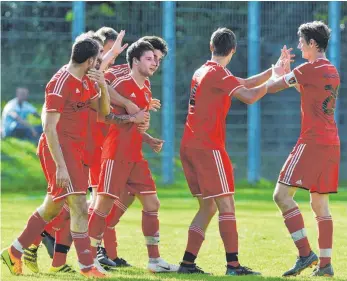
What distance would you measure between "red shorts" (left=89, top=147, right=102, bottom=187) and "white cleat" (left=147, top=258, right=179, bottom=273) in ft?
3.47

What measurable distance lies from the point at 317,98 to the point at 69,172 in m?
2.03

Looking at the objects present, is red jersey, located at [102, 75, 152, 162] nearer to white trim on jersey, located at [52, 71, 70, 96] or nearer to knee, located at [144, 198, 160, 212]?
knee, located at [144, 198, 160, 212]

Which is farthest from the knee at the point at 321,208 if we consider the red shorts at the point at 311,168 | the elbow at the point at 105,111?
the elbow at the point at 105,111

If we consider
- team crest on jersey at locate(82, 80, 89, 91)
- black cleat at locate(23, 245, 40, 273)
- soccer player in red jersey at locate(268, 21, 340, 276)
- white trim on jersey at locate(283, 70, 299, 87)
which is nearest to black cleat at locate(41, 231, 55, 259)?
black cleat at locate(23, 245, 40, 273)

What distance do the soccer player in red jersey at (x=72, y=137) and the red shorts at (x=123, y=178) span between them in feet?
1.51

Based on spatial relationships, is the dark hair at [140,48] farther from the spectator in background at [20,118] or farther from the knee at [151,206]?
the spectator in background at [20,118]

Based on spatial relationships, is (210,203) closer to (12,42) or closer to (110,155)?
(110,155)

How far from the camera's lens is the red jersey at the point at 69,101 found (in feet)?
25.3

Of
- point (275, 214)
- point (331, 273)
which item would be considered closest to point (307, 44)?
point (331, 273)

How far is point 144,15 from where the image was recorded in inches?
752

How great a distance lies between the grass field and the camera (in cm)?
834

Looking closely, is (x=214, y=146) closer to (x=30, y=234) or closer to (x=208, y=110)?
(x=208, y=110)

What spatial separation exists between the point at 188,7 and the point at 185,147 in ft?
36.9

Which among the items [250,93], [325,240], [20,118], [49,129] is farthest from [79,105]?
[20,118]
